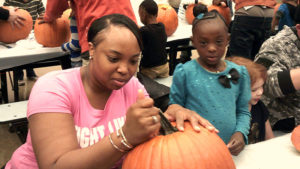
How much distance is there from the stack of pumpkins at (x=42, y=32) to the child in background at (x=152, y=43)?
30.8 inches

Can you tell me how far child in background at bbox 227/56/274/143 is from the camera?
150 centimetres

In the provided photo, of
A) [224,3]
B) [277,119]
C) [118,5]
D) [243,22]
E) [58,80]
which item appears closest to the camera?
[58,80]

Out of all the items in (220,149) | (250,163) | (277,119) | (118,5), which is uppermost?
(118,5)

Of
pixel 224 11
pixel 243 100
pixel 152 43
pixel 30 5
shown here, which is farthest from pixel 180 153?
pixel 30 5

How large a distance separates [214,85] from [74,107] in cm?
68

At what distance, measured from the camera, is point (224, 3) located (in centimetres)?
400

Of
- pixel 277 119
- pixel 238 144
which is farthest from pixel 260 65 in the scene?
pixel 238 144

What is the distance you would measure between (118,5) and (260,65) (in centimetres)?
109

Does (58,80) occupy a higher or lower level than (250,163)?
higher

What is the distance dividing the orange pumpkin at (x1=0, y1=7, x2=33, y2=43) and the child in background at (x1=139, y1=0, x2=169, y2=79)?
1166 millimetres

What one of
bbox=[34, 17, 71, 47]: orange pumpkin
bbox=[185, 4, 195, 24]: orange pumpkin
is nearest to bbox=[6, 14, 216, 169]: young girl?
bbox=[34, 17, 71, 47]: orange pumpkin

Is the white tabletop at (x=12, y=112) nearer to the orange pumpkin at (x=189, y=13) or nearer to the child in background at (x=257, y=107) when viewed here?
the child in background at (x=257, y=107)

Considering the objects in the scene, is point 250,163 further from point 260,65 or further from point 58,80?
point 58,80

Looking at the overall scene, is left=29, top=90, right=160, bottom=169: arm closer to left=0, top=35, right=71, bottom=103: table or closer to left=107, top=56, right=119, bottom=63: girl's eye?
left=107, top=56, right=119, bottom=63: girl's eye
